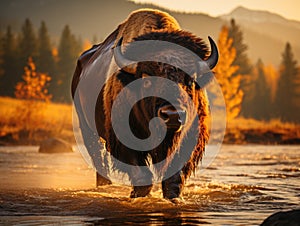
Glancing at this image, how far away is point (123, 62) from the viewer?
28.1ft

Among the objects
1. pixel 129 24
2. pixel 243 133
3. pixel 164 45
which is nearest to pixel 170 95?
pixel 164 45

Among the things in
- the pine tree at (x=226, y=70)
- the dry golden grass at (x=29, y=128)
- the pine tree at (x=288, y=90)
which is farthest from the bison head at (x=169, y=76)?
the pine tree at (x=288, y=90)

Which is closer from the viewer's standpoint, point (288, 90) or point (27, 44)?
point (288, 90)

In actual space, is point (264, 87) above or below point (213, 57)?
below

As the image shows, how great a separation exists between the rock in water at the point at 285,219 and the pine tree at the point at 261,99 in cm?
6467

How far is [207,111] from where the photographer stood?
8.90 meters

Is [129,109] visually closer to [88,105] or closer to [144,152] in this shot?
[144,152]

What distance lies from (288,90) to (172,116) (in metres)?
61.2

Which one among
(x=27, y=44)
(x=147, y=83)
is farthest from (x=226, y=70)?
(x=27, y=44)

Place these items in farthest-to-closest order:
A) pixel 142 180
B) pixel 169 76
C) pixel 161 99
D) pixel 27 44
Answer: pixel 27 44 → pixel 142 180 → pixel 169 76 → pixel 161 99

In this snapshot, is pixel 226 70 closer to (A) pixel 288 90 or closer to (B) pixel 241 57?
(B) pixel 241 57

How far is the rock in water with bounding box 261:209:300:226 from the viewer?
18.7 feet

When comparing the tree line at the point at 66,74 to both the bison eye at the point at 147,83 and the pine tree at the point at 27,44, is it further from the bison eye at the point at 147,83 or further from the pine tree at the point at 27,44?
the bison eye at the point at 147,83

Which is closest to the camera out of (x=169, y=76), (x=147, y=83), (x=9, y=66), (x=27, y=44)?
(x=169, y=76)
